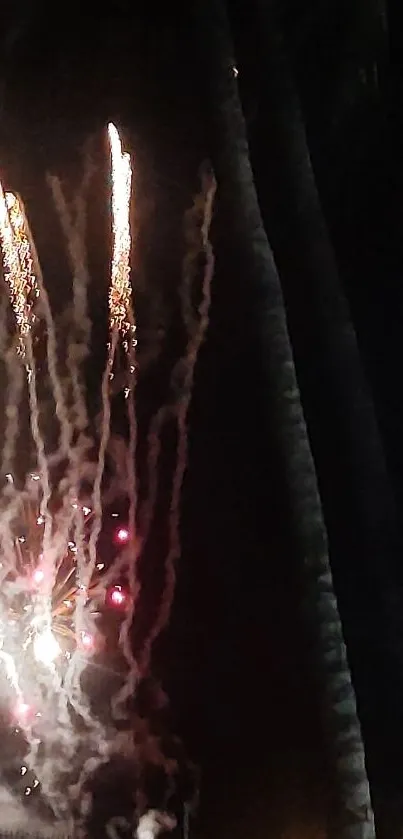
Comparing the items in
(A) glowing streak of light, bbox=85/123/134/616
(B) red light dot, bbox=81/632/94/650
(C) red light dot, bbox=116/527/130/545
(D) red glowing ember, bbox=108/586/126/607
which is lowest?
(B) red light dot, bbox=81/632/94/650

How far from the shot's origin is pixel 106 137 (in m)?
1.01

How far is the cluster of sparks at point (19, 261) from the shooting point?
1021 millimetres

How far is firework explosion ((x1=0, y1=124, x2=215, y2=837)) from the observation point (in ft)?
3.19

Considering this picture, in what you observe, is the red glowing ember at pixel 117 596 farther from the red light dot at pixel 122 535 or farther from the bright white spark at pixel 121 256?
the bright white spark at pixel 121 256

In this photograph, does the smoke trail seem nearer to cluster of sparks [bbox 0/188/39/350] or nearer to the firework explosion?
the firework explosion

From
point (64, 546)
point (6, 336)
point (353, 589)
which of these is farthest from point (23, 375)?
point (353, 589)

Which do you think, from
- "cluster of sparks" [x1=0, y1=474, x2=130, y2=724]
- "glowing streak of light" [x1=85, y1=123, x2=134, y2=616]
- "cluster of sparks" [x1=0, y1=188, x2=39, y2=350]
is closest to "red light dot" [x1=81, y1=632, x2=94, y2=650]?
"cluster of sparks" [x1=0, y1=474, x2=130, y2=724]

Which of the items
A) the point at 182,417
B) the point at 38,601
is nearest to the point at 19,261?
the point at 182,417

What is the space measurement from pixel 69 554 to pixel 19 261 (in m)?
0.31

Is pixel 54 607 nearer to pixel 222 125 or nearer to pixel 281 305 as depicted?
pixel 281 305

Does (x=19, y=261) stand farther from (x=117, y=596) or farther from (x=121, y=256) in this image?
(x=117, y=596)

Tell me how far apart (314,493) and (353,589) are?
0.10 m

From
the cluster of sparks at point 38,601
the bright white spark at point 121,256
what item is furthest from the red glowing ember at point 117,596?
the bright white spark at point 121,256

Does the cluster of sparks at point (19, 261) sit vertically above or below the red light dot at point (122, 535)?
above
